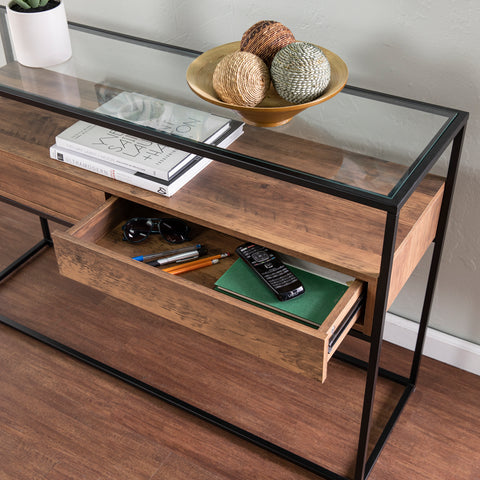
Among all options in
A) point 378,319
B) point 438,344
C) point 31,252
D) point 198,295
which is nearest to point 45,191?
point 198,295

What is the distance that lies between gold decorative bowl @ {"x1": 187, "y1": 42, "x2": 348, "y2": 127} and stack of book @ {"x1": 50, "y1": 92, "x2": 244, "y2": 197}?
0.04m

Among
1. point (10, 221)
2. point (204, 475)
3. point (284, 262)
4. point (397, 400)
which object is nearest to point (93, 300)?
point (10, 221)

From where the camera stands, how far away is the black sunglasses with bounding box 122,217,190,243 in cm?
135

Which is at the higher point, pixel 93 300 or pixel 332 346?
pixel 332 346

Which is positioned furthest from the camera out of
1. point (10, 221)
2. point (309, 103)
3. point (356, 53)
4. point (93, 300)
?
point (10, 221)

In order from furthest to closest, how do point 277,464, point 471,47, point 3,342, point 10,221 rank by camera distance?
1. point 10,221
2. point 3,342
3. point 277,464
4. point 471,47

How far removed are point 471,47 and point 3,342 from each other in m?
1.33

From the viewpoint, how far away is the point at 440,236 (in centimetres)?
132

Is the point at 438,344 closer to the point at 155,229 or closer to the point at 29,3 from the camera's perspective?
the point at 155,229

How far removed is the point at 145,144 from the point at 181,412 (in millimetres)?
645

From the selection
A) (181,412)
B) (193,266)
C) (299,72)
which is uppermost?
(299,72)

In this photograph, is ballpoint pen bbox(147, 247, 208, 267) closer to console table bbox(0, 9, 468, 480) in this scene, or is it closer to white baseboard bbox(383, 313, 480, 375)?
console table bbox(0, 9, 468, 480)

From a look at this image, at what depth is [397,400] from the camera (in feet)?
5.12

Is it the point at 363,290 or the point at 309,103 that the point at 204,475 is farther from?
the point at 309,103
